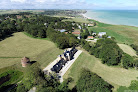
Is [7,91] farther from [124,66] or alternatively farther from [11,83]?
[124,66]

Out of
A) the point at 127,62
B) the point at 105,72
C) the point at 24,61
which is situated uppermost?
the point at 24,61

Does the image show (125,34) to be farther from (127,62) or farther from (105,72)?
(105,72)

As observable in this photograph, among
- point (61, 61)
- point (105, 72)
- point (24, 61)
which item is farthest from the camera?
point (61, 61)

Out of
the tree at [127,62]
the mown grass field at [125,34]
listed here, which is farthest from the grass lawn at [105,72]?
the mown grass field at [125,34]

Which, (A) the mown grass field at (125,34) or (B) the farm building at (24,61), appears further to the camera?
(A) the mown grass field at (125,34)

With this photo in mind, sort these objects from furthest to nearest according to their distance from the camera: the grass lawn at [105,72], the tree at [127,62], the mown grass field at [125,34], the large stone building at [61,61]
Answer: the mown grass field at [125,34]
the tree at [127,62]
the large stone building at [61,61]
the grass lawn at [105,72]

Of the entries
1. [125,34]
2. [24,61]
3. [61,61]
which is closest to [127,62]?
[61,61]

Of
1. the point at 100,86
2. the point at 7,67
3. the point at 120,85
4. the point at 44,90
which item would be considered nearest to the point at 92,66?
the point at 120,85

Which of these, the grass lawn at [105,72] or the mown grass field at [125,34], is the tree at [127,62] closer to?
the grass lawn at [105,72]
